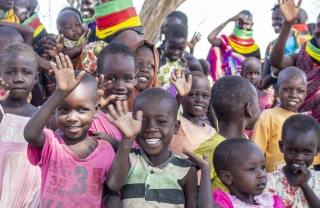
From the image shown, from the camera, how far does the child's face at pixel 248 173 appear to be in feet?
12.6

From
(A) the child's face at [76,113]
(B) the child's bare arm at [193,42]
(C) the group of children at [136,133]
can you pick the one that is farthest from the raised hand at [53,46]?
(B) the child's bare arm at [193,42]

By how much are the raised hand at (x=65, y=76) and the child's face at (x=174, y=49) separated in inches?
137

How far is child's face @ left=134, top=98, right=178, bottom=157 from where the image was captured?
3.70m

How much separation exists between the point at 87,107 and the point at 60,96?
0.32 meters

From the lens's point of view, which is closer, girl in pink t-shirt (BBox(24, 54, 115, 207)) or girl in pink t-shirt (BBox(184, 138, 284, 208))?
girl in pink t-shirt (BBox(24, 54, 115, 207))

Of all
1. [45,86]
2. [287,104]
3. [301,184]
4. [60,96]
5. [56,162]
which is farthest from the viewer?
[45,86]

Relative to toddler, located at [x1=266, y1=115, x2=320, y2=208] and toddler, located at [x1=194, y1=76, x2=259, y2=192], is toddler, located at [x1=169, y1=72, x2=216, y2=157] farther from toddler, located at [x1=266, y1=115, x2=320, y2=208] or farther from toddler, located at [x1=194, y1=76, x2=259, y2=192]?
toddler, located at [x1=266, y1=115, x2=320, y2=208]

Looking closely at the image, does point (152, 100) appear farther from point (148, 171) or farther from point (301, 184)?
point (301, 184)

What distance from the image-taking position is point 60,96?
3.41 m

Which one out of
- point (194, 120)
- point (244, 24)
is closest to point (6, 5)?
point (194, 120)

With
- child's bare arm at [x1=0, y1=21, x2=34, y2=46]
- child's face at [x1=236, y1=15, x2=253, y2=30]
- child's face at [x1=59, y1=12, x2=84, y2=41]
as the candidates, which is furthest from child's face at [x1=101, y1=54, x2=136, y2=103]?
child's face at [x1=236, y1=15, x2=253, y2=30]

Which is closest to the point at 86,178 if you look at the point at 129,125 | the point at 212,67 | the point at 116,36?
the point at 129,125

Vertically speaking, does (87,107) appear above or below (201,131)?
above

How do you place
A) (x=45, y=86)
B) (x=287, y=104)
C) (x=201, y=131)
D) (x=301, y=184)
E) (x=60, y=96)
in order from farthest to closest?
1. (x=45, y=86)
2. (x=287, y=104)
3. (x=201, y=131)
4. (x=301, y=184)
5. (x=60, y=96)
